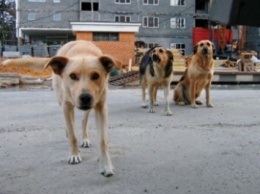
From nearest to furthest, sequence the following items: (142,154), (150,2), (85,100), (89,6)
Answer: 1. (85,100)
2. (142,154)
3. (89,6)
4. (150,2)

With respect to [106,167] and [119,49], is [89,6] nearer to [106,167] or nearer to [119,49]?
[119,49]

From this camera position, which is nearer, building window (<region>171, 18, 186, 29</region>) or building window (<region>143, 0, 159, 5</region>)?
building window (<region>143, 0, 159, 5</region>)

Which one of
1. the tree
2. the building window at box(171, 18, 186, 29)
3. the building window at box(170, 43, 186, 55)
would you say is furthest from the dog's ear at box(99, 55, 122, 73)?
the tree

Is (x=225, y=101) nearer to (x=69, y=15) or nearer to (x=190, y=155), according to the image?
(x=190, y=155)

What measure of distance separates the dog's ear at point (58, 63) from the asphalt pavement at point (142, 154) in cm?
87

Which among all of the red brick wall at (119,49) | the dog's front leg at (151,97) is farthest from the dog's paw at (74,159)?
the red brick wall at (119,49)

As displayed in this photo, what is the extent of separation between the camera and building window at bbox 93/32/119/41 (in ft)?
96.9

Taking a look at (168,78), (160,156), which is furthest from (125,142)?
(168,78)

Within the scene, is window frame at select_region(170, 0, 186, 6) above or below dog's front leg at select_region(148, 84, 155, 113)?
above

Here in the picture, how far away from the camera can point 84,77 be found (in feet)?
10.3

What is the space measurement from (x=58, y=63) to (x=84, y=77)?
0.34m

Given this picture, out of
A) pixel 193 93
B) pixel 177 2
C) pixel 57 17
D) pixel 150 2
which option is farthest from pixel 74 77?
pixel 177 2

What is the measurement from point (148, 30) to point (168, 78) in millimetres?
40025

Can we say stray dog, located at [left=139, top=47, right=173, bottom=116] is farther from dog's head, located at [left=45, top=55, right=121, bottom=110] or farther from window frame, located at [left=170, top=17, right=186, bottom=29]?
window frame, located at [left=170, top=17, right=186, bottom=29]
